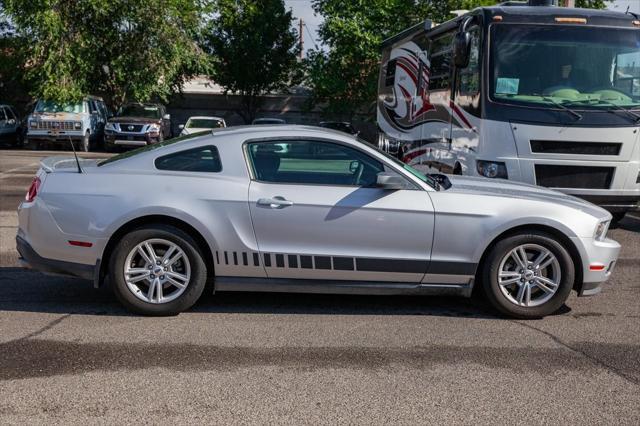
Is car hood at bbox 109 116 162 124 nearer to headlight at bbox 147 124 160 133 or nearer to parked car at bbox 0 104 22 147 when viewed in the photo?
headlight at bbox 147 124 160 133

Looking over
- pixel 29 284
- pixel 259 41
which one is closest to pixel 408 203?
pixel 29 284

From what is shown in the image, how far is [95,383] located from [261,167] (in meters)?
2.33

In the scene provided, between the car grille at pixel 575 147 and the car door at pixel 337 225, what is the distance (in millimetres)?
4231

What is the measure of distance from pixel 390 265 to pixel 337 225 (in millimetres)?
546

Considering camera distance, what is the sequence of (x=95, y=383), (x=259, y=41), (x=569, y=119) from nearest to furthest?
(x=95, y=383) < (x=569, y=119) < (x=259, y=41)

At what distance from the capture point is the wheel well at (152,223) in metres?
6.16

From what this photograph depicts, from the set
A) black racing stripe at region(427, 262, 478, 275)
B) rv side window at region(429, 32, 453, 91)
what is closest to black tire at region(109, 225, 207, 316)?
black racing stripe at region(427, 262, 478, 275)

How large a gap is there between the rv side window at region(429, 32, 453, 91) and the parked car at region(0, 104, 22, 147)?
23877mm

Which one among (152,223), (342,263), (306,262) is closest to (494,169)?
(342,263)

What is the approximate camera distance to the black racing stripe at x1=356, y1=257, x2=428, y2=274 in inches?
244

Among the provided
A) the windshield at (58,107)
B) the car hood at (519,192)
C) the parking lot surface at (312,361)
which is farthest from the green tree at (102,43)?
the car hood at (519,192)

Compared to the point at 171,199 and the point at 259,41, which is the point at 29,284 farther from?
the point at 259,41

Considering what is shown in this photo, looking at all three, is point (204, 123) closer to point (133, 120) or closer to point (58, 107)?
point (133, 120)

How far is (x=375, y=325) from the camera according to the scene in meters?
6.08
